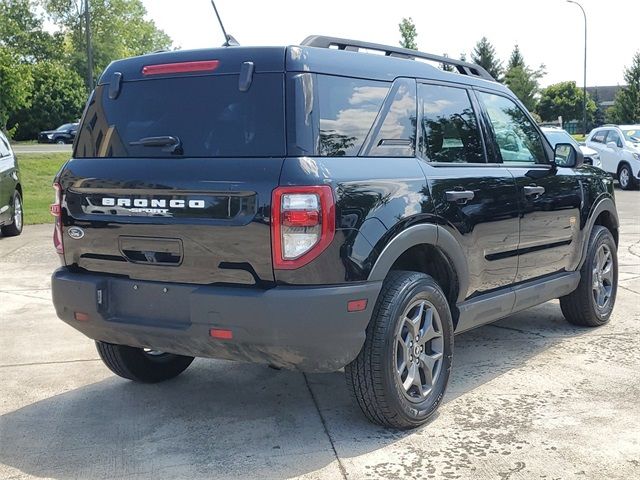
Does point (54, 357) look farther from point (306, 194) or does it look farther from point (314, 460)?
point (306, 194)

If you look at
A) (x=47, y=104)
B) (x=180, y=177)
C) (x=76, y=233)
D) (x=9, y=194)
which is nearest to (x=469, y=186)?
(x=180, y=177)

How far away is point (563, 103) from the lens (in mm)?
85312

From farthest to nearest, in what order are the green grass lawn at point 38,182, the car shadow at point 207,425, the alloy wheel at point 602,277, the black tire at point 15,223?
1. the green grass lawn at point 38,182
2. the black tire at point 15,223
3. the alloy wheel at point 602,277
4. the car shadow at point 207,425

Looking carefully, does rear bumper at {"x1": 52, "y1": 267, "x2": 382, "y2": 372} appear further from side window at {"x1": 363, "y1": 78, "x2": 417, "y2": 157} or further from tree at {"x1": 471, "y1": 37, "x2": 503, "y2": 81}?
tree at {"x1": 471, "y1": 37, "x2": 503, "y2": 81}

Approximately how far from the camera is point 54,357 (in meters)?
5.17

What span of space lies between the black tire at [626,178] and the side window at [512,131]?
15.6 metres

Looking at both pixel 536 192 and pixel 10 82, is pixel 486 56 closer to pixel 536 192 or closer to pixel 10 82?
pixel 10 82

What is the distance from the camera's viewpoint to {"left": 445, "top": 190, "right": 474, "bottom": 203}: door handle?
13.1ft

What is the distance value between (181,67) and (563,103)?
8794 cm

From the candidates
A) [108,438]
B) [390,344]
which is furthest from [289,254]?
[108,438]

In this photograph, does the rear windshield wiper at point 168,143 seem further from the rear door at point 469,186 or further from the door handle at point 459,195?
the door handle at point 459,195

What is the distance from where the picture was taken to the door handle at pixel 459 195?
3980mm

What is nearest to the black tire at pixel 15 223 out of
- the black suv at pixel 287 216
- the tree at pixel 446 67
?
the black suv at pixel 287 216

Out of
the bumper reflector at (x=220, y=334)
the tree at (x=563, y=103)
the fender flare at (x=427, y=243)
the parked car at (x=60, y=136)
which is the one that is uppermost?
the tree at (x=563, y=103)
